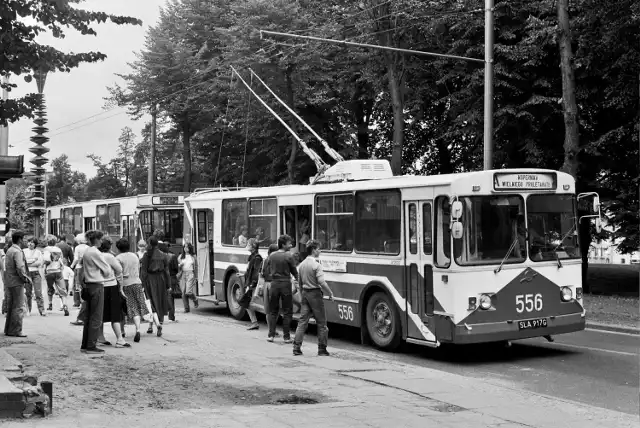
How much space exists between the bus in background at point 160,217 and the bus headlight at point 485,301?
19083mm

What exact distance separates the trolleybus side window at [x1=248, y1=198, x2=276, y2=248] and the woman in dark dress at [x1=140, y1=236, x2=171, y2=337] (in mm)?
3301

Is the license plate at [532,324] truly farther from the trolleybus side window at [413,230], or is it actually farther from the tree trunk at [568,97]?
the tree trunk at [568,97]

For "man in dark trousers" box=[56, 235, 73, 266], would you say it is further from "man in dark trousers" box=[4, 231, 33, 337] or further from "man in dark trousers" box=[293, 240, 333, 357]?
"man in dark trousers" box=[293, 240, 333, 357]

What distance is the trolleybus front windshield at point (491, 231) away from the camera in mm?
12578

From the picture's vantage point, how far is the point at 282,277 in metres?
14.4

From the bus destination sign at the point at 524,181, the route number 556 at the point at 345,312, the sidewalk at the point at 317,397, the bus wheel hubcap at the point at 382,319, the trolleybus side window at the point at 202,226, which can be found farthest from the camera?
the trolleybus side window at the point at 202,226

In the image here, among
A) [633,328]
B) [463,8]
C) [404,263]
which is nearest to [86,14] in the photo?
[404,263]

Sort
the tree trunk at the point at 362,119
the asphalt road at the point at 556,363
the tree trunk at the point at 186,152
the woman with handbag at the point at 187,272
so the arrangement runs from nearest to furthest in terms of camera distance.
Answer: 1. the asphalt road at the point at 556,363
2. the woman with handbag at the point at 187,272
3. the tree trunk at the point at 362,119
4. the tree trunk at the point at 186,152

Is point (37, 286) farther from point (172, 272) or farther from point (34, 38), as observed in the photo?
point (34, 38)

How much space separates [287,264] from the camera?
46.9ft

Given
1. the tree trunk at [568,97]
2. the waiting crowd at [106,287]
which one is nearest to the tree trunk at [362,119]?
the tree trunk at [568,97]

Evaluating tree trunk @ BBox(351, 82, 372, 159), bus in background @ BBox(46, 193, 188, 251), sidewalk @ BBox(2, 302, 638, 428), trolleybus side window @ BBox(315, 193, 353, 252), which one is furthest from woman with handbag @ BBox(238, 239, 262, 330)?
tree trunk @ BBox(351, 82, 372, 159)

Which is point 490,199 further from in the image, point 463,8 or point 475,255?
point 463,8

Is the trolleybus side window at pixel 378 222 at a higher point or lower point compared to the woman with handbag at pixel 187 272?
higher
